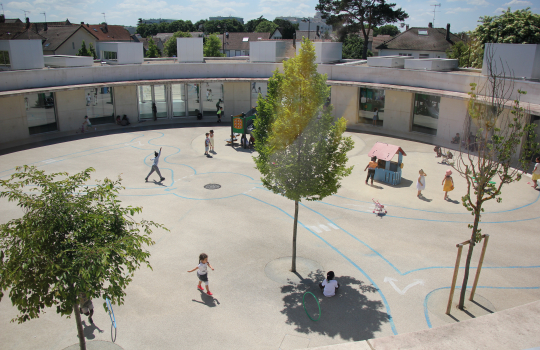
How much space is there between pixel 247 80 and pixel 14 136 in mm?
15985

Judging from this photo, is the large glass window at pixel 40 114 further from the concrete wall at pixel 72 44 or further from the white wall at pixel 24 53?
the concrete wall at pixel 72 44

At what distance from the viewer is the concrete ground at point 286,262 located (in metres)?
9.65

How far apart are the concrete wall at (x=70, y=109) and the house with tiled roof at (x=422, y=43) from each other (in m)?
53.9

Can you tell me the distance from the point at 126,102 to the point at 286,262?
75.9ft

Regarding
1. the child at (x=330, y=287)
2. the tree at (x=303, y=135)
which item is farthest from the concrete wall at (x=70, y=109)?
the child at (x=330, y=287)

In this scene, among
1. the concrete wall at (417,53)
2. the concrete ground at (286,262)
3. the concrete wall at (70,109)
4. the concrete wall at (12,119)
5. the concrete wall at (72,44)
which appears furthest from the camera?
the concrete wall at (72,44)

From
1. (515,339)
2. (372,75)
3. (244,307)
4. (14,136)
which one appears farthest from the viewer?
(372,75)

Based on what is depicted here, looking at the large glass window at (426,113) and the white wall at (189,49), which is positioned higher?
the white wall at (189,49)

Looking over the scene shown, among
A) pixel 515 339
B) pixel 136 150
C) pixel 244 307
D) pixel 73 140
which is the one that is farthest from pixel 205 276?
pixel 73 140

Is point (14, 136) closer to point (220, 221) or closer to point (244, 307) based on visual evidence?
point (220, 221)

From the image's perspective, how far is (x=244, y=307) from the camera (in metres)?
10.5

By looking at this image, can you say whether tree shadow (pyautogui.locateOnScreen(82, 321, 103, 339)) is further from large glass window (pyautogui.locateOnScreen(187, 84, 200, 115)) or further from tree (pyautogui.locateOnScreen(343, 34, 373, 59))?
tree (pyautogui.locateOnScreen(343, 34, 373, 59))

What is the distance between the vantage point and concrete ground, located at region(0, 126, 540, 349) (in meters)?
9.65

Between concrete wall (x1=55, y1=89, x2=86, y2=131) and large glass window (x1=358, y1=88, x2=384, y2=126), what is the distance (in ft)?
66.9
